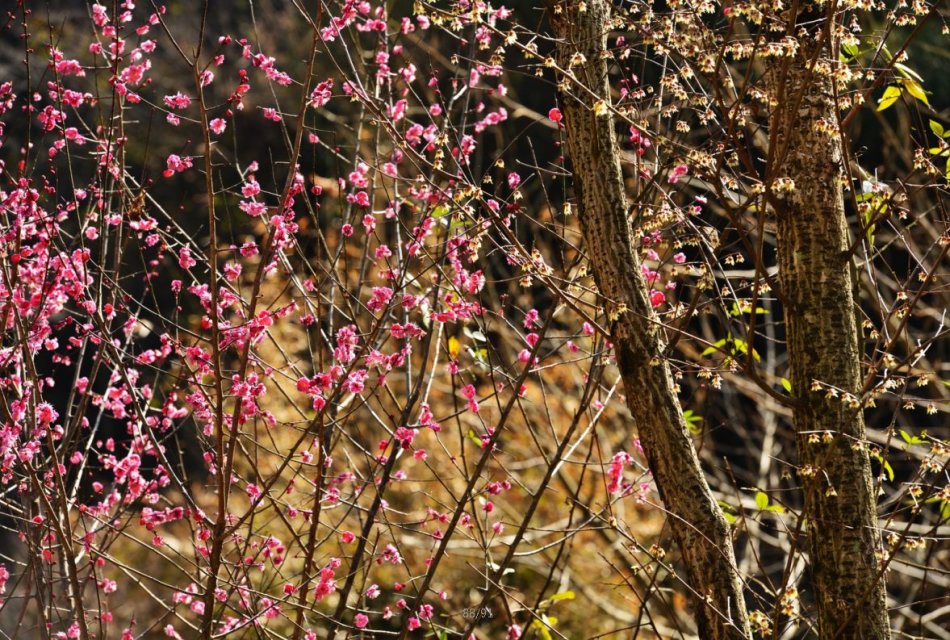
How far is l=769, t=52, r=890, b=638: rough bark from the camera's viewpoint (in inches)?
95.6

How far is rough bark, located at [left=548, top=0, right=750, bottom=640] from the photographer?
96.1 inches

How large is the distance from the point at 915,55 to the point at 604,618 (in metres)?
5.94

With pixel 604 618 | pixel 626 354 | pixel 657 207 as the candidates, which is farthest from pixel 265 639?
pixel 604 618

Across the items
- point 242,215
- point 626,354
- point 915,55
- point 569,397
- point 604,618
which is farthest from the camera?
point 242,215

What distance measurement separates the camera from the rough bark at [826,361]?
243 centimetres

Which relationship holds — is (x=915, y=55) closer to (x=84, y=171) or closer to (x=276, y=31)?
(x=276, y=31)

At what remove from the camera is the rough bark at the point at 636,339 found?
8.01ft

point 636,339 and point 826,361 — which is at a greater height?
point 636,339

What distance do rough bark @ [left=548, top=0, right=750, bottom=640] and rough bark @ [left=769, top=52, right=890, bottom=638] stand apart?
0.24 metres

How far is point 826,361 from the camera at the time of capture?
2486 mm

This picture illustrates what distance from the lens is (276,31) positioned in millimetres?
14547

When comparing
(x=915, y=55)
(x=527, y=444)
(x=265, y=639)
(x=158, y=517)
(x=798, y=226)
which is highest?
(x=915, y=55)

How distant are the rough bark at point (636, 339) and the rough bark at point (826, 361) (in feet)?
0.78

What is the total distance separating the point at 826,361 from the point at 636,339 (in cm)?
47
